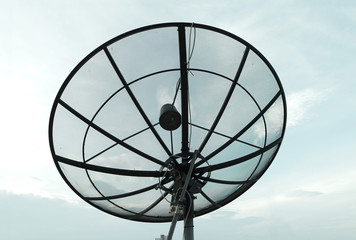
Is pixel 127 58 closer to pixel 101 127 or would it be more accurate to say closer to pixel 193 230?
pixel 101 127

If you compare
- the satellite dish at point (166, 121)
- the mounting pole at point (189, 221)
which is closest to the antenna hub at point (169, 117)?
the satellite dish at point (166, 121)

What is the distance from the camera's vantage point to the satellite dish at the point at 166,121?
646 centimetres

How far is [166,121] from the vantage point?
6.81 meters

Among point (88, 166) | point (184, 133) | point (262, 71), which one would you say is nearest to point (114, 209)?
point (88, 166)

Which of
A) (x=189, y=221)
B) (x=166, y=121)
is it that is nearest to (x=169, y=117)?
(x=166, y=121)

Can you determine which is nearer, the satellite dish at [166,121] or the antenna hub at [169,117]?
the satellite dish at [166,121]

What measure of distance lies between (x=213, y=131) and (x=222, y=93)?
0.92 m

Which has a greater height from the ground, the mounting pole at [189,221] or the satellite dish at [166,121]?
the satellite dish at [166,121]

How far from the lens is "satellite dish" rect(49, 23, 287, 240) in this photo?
6465mm

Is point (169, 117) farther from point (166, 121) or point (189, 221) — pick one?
point (189, 221)

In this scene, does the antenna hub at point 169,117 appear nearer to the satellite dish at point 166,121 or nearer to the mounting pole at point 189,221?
the satellite dish at point 166,121

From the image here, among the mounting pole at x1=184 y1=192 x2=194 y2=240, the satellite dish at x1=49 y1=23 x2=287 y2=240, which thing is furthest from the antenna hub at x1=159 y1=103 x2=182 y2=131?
the mounting pole at x1=184 y1=192 x2=194 y2=240

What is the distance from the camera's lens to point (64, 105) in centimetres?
653

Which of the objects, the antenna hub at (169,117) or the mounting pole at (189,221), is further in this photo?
the antenna hub at (169,117)
